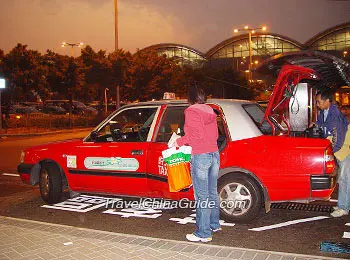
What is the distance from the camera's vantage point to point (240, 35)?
244 ft

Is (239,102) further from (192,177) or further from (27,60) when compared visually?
(27,60)

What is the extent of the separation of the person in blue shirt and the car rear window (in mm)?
854

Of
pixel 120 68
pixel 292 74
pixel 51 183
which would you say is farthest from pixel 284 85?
pixel 120 68

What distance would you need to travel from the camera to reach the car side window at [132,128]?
636 cm

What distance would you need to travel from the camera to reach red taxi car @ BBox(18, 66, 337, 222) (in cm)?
511

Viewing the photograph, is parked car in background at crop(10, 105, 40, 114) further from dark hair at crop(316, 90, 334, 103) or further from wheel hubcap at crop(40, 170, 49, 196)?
dark hair at crop(316, 90, 334, 103)

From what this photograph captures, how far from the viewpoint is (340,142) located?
18.4 ft

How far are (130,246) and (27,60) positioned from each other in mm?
28192

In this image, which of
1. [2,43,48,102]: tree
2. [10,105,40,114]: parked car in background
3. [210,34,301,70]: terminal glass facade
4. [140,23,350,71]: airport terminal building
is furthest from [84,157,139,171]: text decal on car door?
[210,34,301,70]: terminal glass facade

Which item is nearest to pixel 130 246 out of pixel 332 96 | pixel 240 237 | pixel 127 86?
pixel 240 237

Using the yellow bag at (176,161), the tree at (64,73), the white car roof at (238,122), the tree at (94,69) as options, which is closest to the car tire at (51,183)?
the yellow bag at (176,161)

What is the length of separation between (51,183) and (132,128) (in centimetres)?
168

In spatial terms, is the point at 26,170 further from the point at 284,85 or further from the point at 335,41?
the point at 335,41

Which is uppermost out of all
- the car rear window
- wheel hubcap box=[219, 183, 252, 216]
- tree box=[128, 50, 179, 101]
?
tree box=[128, 50, 179, 101]
